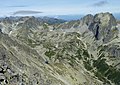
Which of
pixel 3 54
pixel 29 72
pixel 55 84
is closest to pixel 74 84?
pixel 55 84

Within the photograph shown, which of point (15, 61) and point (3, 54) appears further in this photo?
point (15, 61)

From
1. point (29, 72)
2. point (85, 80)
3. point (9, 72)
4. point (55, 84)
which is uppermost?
point (9, 72)

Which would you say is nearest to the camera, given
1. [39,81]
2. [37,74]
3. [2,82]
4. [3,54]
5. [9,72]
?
[2,82]

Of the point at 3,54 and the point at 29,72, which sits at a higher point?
the point at 3,54

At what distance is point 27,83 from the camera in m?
79.7

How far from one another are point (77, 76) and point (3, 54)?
366ft

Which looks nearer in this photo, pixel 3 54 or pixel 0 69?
pixel 0 69

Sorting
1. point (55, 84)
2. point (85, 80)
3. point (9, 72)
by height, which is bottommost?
point (85, 80)

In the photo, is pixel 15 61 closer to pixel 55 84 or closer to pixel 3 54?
pixel 3 54

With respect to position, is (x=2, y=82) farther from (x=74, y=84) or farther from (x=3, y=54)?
(x=74, y=84)

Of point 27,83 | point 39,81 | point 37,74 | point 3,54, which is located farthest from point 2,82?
point 37,74

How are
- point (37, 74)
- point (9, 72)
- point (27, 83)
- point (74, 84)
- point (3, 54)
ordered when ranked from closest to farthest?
point (9, 72), point (27, 83), point (3, 54), point (37, 74), point (74, 84)

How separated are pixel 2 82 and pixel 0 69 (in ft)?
12.7

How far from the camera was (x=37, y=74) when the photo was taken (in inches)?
4107
